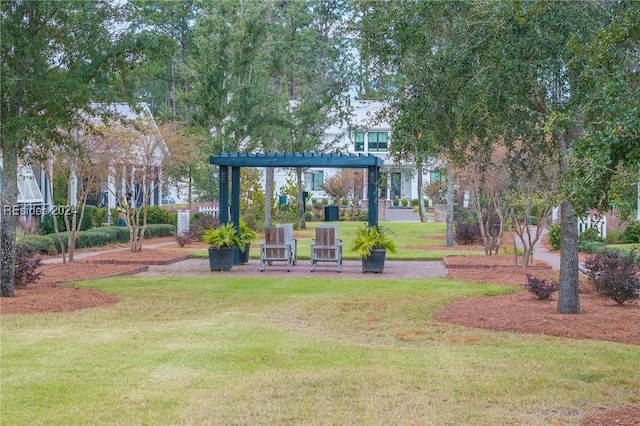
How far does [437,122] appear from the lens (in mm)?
11070

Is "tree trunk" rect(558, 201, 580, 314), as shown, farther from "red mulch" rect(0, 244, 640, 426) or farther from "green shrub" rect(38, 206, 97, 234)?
"green shrub" rect(38, 206, 97, 234)

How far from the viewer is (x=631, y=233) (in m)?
25.6

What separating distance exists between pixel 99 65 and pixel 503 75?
21.5ft

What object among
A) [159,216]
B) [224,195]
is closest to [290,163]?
[224,195]

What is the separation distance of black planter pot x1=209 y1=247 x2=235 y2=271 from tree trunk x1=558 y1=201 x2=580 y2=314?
29.3 feet

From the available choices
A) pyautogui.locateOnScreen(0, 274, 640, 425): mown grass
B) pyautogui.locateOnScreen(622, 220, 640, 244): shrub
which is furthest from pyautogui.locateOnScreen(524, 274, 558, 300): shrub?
pyautogui.locateOnScreen(622, 220, 640, 244): shrub

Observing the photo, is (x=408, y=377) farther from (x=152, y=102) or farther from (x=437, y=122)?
(x=152, y=102)

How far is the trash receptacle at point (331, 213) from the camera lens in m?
46.4

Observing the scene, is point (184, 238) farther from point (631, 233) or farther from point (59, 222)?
point (631, 233)

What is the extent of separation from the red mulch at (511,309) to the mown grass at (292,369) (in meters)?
0.39

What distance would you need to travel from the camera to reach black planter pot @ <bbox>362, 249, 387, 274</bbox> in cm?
1834

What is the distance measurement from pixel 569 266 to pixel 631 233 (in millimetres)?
15332

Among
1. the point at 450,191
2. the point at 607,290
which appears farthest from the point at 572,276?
the point at 450,191

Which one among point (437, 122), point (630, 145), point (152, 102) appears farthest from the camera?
point (152, 102)
